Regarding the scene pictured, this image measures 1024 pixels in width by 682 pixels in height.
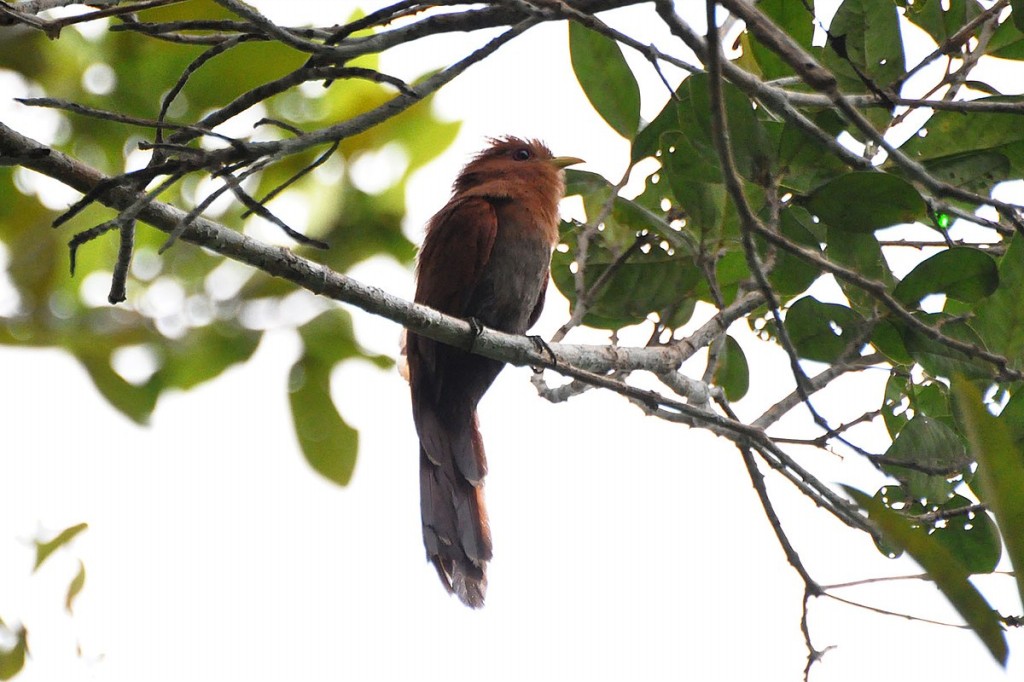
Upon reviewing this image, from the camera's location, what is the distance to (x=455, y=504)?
13.8 ft

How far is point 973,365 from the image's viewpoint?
2.41m

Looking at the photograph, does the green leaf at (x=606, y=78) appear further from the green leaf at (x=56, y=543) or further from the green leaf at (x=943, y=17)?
the green leaf at (x=56, y=543)

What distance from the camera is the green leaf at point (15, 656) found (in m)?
2.22

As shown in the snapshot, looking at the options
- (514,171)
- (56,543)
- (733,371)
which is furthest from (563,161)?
(56,543)

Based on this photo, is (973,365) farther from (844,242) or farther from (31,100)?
(31,100)

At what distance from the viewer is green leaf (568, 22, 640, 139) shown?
3078 mm

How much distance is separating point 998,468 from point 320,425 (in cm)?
246

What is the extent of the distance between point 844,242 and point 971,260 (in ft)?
0.92

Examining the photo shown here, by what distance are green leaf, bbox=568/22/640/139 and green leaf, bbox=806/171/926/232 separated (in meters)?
1.00

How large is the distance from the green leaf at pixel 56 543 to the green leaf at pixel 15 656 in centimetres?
23

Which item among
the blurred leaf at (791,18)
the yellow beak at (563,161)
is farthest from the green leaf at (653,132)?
the yellow beak at (563,161)

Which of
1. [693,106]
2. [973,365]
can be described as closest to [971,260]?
[973,365]

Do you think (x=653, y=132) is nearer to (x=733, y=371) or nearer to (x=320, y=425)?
(x=733, y=371)

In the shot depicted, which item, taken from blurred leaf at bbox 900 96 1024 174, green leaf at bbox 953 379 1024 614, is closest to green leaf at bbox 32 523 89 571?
green leaf at bbox 953 379 1024 614
